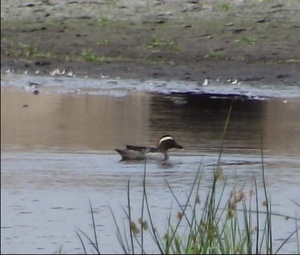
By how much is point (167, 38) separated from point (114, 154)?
5.60 meters

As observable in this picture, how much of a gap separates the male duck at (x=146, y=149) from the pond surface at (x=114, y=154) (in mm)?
64

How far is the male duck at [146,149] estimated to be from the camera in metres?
6.57

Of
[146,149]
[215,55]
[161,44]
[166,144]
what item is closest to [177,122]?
[166,144]

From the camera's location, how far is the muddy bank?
36.2 feet

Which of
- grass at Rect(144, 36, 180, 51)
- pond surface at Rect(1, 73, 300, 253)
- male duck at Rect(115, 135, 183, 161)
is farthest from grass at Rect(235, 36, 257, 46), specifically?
male duck at Rect(115, 135, 183, 161)

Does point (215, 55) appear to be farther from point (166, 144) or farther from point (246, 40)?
point (166, 144)

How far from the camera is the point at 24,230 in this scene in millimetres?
4453

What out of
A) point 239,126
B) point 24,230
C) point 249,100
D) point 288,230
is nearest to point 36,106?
point 24,230

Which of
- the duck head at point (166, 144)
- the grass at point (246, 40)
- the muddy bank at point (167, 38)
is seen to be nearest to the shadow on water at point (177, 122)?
the duck head at point (166, 144)

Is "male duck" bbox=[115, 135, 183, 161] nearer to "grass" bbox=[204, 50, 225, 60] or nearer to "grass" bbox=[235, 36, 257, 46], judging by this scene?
"grass" bbox=[204, 50, 225, 60]

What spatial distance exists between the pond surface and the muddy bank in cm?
63

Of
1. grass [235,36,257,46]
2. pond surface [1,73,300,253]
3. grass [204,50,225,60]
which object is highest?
grass [235,36,257,46]

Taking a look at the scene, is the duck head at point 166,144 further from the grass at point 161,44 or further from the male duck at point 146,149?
the grass at point 161,44

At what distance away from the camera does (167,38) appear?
39.4 ft
